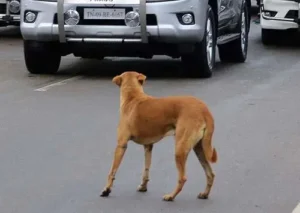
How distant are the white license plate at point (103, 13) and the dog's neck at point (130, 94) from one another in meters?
5.24

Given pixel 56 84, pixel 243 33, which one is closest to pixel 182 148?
pixel 56 84

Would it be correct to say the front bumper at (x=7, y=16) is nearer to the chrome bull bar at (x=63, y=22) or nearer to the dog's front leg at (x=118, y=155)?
the chrome bull bar at (x=63, y=22)

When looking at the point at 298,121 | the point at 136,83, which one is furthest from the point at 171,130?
the point at 298,121

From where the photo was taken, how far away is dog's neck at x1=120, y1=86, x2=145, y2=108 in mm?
6473

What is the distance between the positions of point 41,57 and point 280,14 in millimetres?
5124

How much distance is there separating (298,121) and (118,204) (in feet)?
11.7

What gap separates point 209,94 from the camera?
10984 mm

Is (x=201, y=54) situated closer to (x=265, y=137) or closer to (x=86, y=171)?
(x=265, y=137)

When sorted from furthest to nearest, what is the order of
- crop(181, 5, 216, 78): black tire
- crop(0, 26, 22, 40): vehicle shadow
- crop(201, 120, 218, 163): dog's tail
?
crop(0, 26, 22, 40): vehicle shadow → crop(181, 5, 216, 78): black tire → crop(201, 120, 218, 163): dog's tail

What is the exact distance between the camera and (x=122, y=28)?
1167cm

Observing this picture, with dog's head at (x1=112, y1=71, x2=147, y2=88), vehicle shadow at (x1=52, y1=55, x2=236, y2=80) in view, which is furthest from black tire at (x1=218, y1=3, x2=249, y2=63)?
dog's head at (x1=112, y1=71, x2=147, y2=88)

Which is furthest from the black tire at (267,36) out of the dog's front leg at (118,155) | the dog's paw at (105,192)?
the dog's front leg at (118,155)

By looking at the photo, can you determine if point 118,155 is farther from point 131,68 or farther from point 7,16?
point 7,16

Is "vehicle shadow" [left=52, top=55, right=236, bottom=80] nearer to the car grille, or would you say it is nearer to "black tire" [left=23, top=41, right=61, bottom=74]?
"black tire" [left=23, top=41, right=61, bottom=74]
